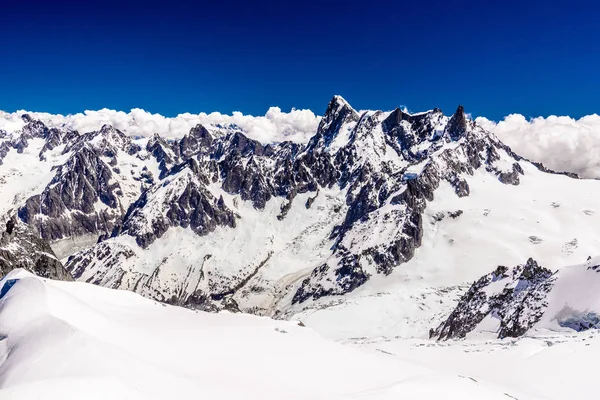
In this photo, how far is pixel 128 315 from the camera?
5062 cm

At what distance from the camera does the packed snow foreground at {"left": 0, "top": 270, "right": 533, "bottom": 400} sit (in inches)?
1079

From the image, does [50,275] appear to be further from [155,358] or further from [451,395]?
[451,395]

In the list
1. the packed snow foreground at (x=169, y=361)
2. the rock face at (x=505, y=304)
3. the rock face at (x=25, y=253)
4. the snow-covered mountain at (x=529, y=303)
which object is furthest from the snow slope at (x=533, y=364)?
the rock face at (x=25, y=253)

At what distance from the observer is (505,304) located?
427 feet

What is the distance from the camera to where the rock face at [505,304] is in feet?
363

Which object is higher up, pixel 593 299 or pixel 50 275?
pixel 593 299

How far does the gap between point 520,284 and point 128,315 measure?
127430mm

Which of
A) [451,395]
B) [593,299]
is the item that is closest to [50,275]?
[451,395]

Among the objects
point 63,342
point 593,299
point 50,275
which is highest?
point 593,299

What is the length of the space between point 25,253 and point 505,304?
14934cm

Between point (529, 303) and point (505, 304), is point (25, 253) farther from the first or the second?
point (505, 304)

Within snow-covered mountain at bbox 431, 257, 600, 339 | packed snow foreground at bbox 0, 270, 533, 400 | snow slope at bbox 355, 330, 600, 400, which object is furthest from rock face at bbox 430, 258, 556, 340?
packed snow foreground at bbox 0, 270, 533, 400

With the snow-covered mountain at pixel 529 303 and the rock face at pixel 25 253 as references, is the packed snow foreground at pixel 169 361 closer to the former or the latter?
the snow-covered mountain at pixel 529 303

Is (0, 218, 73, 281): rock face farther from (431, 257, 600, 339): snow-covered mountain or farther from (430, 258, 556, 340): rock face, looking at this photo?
(431, 257, 600, 339): snow-covered mountain
